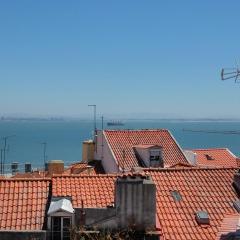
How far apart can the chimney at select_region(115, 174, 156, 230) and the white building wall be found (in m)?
17.0

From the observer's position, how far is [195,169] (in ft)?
74.7

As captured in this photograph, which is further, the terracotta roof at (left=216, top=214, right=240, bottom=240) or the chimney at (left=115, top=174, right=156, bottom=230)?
the chimney at (left=115, top=174, right=156, bottom=230)

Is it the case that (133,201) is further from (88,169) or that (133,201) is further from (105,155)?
(105,155)

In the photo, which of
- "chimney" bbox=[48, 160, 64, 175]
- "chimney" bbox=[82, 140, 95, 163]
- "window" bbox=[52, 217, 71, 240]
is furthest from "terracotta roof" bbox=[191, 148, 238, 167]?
"window" bbox=[52, 217, 71, 240]

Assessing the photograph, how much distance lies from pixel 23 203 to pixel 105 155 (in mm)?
19800

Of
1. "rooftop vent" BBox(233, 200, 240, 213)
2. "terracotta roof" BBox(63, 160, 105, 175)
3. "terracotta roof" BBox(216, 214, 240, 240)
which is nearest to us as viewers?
"terracotta roof" BBox(216, 214, 240, 240)

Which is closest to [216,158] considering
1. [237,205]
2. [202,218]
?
[237,205]

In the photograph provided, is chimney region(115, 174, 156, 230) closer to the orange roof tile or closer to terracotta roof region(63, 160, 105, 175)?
the orange roof tile

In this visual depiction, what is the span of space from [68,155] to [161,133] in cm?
12547

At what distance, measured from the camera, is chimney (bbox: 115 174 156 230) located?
56.3 feet

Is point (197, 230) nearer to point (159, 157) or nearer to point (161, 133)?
point (159, 157)

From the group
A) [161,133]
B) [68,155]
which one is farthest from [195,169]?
[68,155]

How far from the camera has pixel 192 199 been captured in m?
20.5

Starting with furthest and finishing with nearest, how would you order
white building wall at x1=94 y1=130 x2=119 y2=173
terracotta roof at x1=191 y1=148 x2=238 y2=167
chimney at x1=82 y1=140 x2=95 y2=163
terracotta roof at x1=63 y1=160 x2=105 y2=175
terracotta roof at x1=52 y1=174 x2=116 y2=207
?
terracotta roof at x1=191 y1=148 x2=238 y2=167, chimney at x1=82 y1=140 x2=95 y2=163, terracotta roof at x1=63 y1=160 x2=105 y2=175, white building wall at x1=94 y1=130 x2=119 y2=173, terracotta roof at x1=52 y1=174 x2=116 y2=207
